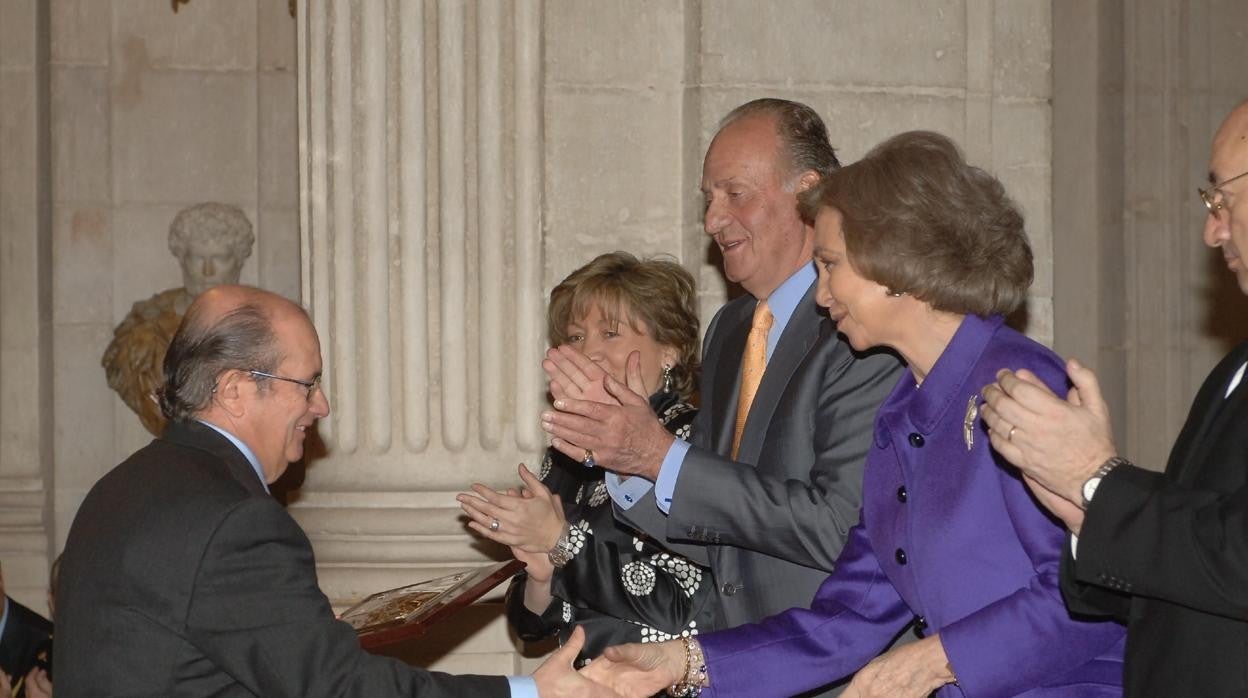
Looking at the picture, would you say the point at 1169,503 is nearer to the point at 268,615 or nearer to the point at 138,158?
the point at 268,615

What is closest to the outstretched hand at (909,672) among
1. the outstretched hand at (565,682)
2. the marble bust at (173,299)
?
the outstretched hand at (565,682)

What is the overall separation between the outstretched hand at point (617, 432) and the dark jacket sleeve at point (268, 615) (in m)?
0.77

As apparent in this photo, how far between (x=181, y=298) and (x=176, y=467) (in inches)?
190

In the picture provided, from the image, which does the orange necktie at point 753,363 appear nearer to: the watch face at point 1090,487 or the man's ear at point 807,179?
the man's ear at point 807,179

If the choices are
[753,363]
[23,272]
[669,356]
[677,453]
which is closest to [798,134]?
[753,363]

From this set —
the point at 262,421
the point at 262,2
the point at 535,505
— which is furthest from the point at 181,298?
the point at 262,421

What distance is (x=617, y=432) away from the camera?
3541mm

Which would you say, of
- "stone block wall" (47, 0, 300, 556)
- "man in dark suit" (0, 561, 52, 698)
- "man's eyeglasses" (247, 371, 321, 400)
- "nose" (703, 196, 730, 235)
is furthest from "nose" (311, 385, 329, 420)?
"stone block wall" (47, 0, 300, 556)

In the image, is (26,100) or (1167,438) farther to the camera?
(26,100)

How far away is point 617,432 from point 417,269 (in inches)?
73.3

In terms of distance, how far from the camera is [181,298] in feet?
Result: 25.0

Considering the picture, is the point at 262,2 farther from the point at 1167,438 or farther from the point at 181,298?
the point at 1167,438

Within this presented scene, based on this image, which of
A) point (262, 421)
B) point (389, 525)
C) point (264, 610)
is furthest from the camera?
point (389, 525)

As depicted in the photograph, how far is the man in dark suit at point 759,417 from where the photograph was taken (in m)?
3.48
